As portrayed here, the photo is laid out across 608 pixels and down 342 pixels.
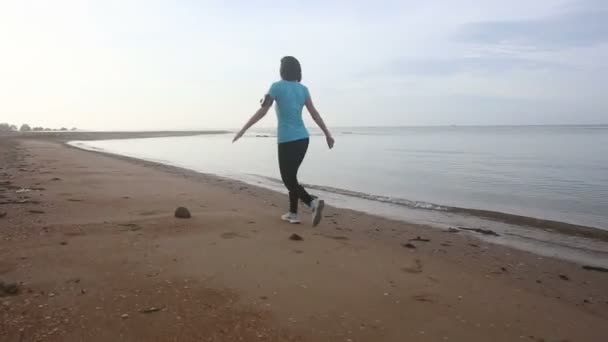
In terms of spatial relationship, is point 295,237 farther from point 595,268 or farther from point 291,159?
point 595,268

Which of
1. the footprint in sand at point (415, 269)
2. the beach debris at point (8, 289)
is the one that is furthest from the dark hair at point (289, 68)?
the beach debris at point (8, 289)

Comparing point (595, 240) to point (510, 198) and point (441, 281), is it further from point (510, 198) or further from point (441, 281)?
point (441, 281)

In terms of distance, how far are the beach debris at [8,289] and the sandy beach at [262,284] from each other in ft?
0.05

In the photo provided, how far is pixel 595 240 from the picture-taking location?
571 centimetres

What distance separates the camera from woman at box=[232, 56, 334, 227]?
15.5ft

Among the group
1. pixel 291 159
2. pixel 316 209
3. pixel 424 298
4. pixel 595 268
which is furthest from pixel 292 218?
pixel 595 268

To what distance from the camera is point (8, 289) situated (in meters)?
2.36

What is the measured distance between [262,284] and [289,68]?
110 inches

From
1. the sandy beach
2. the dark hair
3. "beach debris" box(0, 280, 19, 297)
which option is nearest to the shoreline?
the sandy beach

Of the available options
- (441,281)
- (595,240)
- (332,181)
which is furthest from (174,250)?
(332,181)

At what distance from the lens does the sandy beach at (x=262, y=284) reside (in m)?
2.13

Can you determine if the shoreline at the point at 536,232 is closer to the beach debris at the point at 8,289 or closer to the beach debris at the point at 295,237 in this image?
the beach debris at the point at 295,237

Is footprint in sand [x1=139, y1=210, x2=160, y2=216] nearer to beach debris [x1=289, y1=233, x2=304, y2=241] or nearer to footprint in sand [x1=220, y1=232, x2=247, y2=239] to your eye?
footprint in sand [x1=220, y1=232, x2=247, y2=239]

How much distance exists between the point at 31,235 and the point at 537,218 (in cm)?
717
